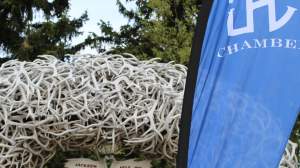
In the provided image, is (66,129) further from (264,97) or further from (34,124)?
(264,97)

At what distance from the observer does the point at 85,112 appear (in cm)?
420

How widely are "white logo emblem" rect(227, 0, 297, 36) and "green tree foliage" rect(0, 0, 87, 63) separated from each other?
8512 millimetres

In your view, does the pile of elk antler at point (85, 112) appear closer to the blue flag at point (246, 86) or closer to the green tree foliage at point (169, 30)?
the blue flag at point (246, 86)

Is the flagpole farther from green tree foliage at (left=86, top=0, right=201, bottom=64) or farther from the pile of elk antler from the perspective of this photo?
green tree foliage at (left=86, top=0, right=201, bottom=64)

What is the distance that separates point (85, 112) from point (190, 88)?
119cm

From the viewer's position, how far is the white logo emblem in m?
3.11

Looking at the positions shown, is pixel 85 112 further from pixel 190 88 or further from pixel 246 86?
pixel 246 86

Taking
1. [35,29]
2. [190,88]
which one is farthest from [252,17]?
[35,29]

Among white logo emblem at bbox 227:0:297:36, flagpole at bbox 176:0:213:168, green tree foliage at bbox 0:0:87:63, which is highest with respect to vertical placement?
white logo emblem at bbox 227:0:297:36

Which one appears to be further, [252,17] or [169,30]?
[169,30]

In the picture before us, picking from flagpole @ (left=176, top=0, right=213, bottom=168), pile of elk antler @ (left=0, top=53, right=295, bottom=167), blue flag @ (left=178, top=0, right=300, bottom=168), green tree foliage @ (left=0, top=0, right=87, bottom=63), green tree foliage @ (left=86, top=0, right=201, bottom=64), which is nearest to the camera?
blue flag @ (left=178, top=0, right=300, bottom=168)

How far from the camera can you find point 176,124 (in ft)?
13.8

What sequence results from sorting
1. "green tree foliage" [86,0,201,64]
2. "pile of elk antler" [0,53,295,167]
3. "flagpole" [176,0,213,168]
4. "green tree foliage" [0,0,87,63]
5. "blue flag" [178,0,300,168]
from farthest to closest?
1. "green tree foliage" [0,0,87,63]
2. "green tree foliage" [86,0,201,64]
3. "pile of elk antler" [0,53,295,167]
4. "flagpole" [176,0,213,168]
5. "blue flag" [178,0,300,168]

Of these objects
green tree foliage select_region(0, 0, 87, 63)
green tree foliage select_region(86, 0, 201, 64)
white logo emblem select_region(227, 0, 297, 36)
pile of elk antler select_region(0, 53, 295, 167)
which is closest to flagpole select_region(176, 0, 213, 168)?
white logo emblem select_region(227, 0, 297, 36)
